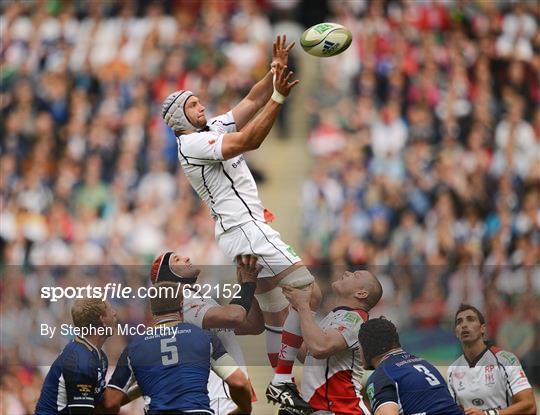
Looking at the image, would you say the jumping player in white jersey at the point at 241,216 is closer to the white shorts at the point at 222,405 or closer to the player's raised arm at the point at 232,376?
the player's raised arm at the point at 232,376

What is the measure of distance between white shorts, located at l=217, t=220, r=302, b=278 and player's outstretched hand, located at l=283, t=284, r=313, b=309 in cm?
18

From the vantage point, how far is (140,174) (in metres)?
19.3

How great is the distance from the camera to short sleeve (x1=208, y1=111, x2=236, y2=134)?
11.0 metres

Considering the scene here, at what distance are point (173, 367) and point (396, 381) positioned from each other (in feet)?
5.42

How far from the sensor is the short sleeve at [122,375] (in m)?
10.4

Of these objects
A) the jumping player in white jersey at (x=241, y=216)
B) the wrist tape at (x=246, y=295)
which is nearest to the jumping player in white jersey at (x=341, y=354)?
the jumping player in white jersey at (x=241, y=216)

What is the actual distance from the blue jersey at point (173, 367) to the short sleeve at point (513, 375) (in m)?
2.61

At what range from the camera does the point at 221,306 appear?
10930 millimetres

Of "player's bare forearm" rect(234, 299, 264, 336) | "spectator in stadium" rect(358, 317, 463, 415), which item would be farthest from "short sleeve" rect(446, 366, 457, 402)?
"player's bare forearm" rect(234, 299, 264, 336)

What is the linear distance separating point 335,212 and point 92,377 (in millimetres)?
8350

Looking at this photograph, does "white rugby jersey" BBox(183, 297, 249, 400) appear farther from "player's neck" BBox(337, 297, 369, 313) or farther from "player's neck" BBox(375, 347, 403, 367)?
"player's neck" BBox(375, 347, 403, 367)

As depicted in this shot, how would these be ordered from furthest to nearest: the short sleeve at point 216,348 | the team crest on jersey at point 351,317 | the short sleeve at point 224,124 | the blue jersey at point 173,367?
the short sleeve at point 224,124, the team crest on jersey at point 351,317, the short sleeve at point 216,348, the blue jersey at point 173,367

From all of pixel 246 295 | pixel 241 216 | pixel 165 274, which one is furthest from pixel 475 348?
pixel 165 274

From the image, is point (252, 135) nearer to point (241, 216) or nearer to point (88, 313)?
point (241, 216)
